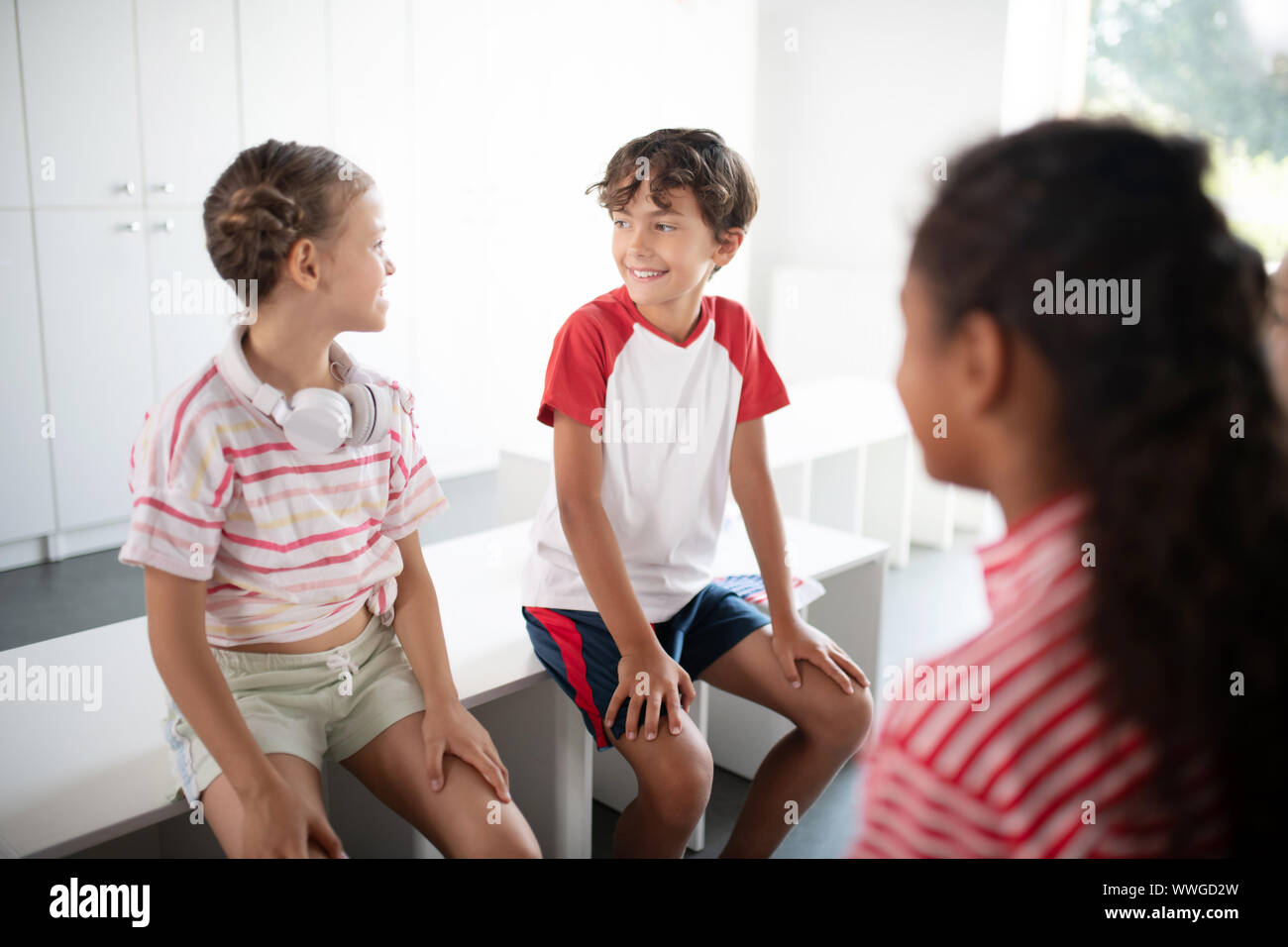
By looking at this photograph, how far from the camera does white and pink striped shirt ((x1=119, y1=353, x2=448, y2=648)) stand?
1169 millimetres

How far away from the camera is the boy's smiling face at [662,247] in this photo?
1.60 metres

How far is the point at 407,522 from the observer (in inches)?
55.4

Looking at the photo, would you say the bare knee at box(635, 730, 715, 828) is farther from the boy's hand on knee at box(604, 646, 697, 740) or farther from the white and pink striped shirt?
the white and pink striped shirt

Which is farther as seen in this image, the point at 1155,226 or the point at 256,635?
the point at 256,635

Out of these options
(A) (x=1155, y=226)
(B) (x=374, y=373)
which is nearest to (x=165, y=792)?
(B) (x=374, y=373)

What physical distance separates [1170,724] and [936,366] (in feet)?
0.86

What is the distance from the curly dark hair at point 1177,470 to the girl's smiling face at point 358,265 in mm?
876

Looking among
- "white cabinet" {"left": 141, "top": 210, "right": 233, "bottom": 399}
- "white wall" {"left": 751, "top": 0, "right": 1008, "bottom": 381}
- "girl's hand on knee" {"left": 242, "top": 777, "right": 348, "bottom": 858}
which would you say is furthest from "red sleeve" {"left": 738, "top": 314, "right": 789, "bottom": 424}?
"white wall" {"left": 751, "top": 0, "right": 1008, "bottom": 381}

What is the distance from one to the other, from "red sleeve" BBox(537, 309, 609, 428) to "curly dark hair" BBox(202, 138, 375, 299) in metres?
0.39

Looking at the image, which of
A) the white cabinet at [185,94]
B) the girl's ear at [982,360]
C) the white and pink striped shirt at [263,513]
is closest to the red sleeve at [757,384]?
the white and pink striped shirt at [263,513]

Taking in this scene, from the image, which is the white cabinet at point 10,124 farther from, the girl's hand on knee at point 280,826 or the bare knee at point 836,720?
the bare knee at point 836,720

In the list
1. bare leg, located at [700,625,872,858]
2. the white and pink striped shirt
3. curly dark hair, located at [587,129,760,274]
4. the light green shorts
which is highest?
curly dark hair, located at [587,129,760,274]
